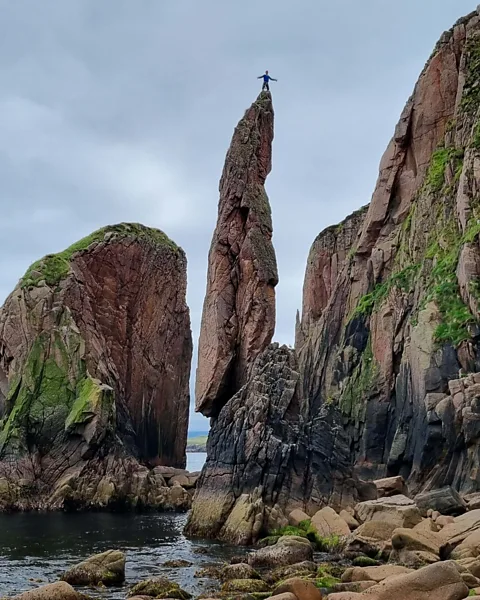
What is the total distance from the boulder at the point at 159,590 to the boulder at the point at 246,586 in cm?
165

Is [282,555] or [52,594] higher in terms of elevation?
[282,555]

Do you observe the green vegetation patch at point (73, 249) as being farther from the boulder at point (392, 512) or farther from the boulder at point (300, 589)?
the boulder at point (300, 589)

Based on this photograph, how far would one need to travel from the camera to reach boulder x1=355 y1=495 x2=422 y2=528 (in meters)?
35.6

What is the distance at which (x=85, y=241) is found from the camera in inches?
3652

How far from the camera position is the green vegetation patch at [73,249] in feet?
277

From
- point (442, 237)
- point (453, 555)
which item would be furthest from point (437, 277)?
point (453, 555)

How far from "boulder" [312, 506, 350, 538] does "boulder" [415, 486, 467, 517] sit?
4073mm

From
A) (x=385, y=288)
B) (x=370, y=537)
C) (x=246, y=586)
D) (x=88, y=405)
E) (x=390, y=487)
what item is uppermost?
(x=385, y=288)

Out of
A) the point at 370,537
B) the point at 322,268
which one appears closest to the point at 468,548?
the point at 370,537

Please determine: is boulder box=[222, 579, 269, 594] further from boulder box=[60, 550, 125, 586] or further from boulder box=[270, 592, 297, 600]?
boulder box=[60, 550, 125, 586]

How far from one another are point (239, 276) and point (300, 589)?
49497 mm

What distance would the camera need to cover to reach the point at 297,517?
4184 cm

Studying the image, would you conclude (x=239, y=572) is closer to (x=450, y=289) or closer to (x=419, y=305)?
(x=450, y=289)

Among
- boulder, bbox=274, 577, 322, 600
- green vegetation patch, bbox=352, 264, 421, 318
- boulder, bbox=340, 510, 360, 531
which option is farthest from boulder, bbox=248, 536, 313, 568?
green vegetation patch, bbox=352, 264, 421, 318
